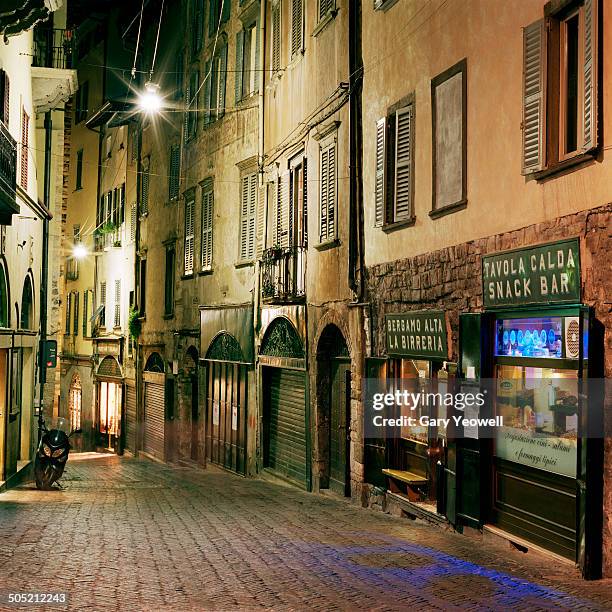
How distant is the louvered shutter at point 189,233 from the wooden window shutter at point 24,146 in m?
6.29

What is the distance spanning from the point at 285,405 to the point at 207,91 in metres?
9.88

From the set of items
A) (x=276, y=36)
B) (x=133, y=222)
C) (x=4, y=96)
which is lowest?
(x=133, y=222)

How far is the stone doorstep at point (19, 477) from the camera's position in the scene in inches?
718

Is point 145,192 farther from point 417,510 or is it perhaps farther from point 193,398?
point 417,510

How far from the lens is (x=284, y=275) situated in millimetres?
19391

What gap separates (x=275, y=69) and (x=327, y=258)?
218 inches

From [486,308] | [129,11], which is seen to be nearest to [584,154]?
[486,308]

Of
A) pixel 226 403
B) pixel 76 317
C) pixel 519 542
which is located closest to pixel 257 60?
pixel 226 403

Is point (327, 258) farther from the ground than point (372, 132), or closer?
closer

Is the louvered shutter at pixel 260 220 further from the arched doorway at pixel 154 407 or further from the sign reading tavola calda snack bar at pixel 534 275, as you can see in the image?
the sign reading tavola calda snack bar at pixel 534 275

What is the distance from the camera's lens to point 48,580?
8695mm

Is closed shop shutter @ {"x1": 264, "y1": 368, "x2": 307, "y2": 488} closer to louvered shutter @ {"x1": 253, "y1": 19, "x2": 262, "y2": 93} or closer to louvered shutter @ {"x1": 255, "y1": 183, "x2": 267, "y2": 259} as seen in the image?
louvered shutter @ {"x1": 255, "y1": 183, "x2": 267, "y2": 259}

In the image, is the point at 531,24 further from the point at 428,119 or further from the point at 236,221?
the point at 236,221

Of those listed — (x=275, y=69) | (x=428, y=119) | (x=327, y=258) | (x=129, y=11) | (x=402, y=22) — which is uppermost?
(x=129, y=11)
